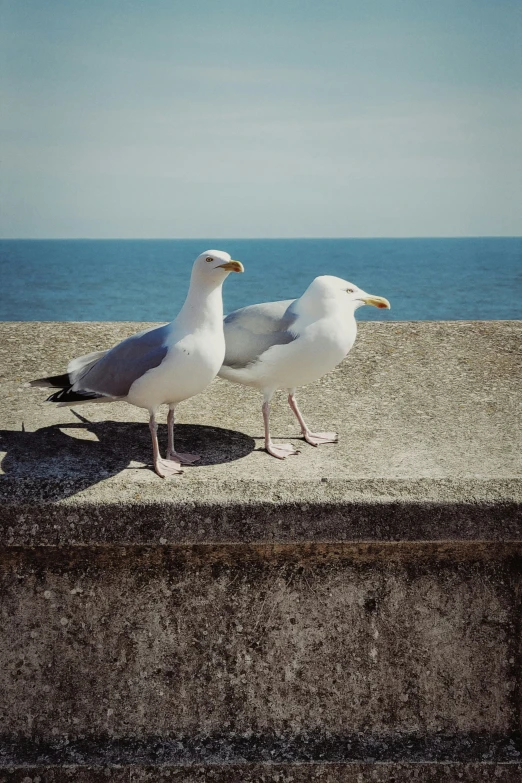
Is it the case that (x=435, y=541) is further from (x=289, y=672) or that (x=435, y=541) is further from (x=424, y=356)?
(x=424, y=356)

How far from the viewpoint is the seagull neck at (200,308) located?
334 cm

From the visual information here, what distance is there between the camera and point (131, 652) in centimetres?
311

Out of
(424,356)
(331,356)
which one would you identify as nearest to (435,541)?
(331,356)

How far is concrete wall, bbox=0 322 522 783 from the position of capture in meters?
3.01

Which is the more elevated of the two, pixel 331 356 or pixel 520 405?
pixel 331 356

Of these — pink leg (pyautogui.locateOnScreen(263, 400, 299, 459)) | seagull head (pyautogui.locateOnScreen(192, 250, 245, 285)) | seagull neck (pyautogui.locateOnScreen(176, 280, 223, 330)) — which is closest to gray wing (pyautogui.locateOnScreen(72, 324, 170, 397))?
seagull neck (pyautogui.locateOnScreen(176, 280, 223, 330))

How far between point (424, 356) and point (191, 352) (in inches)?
89.3

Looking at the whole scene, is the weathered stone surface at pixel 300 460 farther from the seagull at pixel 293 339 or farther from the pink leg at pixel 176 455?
the seagull at pixel 293 339

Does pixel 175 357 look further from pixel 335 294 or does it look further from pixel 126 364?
pixel 335 294

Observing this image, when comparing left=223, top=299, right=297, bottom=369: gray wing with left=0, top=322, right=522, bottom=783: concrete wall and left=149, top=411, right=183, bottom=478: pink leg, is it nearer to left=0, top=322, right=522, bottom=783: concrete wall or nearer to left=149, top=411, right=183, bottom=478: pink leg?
left=149, top=411, right=183, bottom=478: pink leg

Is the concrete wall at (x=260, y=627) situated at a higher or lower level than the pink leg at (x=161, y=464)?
lower

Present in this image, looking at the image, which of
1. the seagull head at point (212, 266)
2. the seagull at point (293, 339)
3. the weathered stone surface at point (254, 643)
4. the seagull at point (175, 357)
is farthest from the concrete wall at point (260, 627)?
the seagull head at point (212, 266)

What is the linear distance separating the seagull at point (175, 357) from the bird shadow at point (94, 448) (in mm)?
212

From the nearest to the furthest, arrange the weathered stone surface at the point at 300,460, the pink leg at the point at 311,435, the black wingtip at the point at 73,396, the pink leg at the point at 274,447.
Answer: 1. the weathered stone surface at the point at 300,460
2. the black wingtip at the point at 73,396
3. the pink leg at the point at 274,447
4. the pink leg at the point at 311,435
